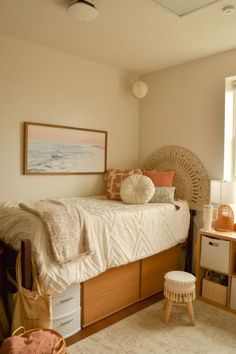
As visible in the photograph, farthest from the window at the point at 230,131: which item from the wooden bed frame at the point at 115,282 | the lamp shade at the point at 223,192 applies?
the wooden bed frame at the point at 115,282

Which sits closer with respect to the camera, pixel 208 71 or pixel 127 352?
pixel 127 352

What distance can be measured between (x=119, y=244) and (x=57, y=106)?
5.43 feet

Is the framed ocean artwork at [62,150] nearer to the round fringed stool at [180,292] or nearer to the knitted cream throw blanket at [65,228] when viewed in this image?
the knitted cream throw blanket at [65,228]

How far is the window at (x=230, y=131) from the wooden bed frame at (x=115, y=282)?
1.00 m

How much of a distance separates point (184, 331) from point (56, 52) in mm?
2936

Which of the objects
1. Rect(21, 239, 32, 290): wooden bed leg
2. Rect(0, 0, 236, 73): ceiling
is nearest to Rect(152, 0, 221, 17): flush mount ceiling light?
Rect(0, 0, 236, 73): ceiling

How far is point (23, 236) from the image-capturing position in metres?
1.90

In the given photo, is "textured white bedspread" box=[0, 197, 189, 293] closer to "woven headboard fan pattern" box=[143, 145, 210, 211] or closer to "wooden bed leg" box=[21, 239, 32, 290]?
"wooden bed leg" box=[21, 239, 32, 290]

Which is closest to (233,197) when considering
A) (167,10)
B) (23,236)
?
(167,10)

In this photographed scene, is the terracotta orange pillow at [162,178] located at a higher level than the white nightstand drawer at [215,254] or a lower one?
higher

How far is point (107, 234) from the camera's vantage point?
7.50 feet

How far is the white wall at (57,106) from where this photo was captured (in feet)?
8.93

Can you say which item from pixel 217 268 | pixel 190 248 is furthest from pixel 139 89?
pixel 217 268

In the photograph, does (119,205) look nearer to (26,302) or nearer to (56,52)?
(26,302)
